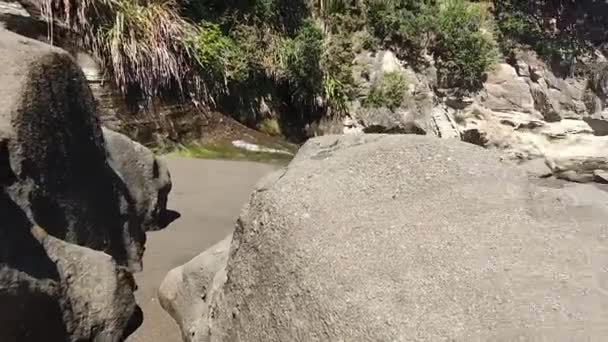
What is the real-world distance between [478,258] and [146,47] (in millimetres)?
5905

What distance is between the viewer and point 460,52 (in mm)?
10188

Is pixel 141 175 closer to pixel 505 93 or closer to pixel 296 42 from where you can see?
pixel 296 42

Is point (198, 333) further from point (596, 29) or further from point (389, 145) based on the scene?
point (596, 29)

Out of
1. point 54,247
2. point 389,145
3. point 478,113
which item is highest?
point 389,145

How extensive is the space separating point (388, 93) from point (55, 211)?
6.96 meters

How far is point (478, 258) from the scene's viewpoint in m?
2.06

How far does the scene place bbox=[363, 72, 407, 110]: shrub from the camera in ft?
31.1

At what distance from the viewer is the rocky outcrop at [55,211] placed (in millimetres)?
2465

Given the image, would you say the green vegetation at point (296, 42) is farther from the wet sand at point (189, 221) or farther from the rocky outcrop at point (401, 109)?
the wet sand at point (189, 221)

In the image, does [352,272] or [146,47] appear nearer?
[352,272]

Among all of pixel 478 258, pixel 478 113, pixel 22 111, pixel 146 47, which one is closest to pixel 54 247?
pixel 22 111

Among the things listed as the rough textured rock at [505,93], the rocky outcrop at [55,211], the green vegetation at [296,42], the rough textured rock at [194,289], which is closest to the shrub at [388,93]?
the green vegetation at [296,42]

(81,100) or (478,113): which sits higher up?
(81,100)

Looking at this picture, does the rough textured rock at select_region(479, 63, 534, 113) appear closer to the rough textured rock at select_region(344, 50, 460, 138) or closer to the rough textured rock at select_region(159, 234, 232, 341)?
the rough textured rock at select_region(344, 50, 460, 138)
